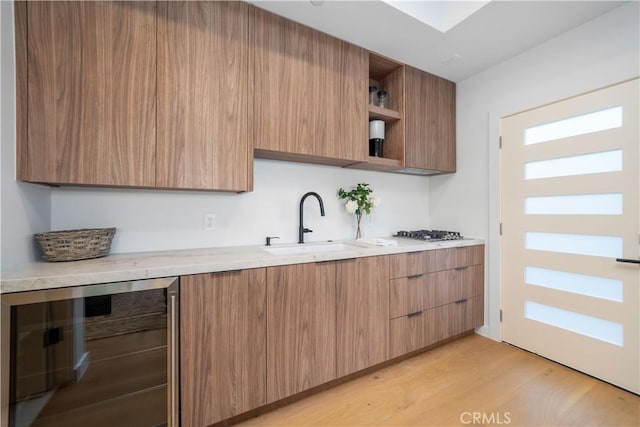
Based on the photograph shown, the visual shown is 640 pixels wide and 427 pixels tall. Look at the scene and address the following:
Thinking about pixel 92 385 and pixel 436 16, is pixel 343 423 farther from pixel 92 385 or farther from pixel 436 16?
pixel 436 16

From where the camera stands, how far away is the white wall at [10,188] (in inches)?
43.4

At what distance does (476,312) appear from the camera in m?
2.41

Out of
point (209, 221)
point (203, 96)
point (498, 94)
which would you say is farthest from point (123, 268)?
point (498, 94)

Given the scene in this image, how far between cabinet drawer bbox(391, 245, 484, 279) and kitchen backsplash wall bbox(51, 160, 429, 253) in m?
0.66

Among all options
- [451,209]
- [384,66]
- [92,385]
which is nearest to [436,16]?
[384,66]

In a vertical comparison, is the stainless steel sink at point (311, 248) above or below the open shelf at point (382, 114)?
below

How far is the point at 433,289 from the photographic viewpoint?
6.98ft

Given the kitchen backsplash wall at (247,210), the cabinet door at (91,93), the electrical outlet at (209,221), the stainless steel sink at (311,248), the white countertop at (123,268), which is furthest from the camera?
the stainless steel sink at (311,248)

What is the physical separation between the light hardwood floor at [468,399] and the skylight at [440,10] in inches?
101

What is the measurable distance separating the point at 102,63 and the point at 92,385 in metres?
1.55

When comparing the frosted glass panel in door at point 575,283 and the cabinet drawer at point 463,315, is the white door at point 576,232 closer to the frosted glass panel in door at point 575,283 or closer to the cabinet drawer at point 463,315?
the frosted glass panel in door at point 575,283

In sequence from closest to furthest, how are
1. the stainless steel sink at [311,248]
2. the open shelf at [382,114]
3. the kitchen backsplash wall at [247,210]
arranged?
the kitchen backsplash wall at [247,210]
the stainless steel sink at [311,248]
the open shelf at [382,114]

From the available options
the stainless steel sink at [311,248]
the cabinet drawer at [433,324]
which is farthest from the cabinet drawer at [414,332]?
the stainless steel sink at [311,248]

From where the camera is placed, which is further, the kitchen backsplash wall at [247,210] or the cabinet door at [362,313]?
the cabinet door at [362,313]
